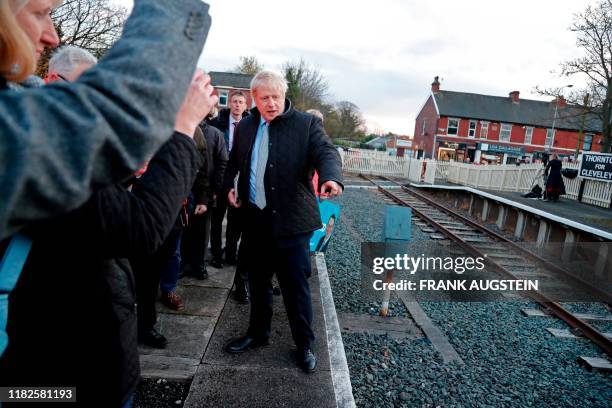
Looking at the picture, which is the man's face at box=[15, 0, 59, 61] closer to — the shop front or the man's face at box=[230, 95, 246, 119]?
the man's face at box=[230, 95, 246, 119]

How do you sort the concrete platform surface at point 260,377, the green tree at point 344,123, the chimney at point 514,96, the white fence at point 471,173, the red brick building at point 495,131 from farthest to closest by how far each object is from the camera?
the green tree at point 344,123 → the chimney at point 514,96 → the red brick building at point 495,131 → the white fence at point 471,173 → the concrete platform surface at point 260,377

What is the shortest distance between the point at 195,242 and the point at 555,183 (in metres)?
16.1

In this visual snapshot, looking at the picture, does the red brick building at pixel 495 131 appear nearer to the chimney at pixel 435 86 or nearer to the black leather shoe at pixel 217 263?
the chimney at pixel 435 86

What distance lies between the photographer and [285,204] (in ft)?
10.4

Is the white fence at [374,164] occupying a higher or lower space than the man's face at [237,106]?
lower

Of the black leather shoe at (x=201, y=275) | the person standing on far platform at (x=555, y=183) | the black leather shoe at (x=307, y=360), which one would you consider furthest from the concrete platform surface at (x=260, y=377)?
the person standing on far platform at (x=555, y=183)

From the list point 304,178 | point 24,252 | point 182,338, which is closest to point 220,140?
point 304,178

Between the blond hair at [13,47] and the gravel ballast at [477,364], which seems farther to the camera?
the gravel ballast at [477,364]

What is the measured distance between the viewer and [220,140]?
15.5ft

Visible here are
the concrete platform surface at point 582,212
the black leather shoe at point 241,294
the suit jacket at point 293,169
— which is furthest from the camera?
the concrete platform surface at point 582,212

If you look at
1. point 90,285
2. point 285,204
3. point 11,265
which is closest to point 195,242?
point 285,204

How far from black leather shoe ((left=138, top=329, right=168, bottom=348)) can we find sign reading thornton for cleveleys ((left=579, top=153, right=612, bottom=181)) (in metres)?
16.5

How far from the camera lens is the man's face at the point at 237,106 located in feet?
18.5

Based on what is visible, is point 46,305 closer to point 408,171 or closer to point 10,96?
point 10,96
